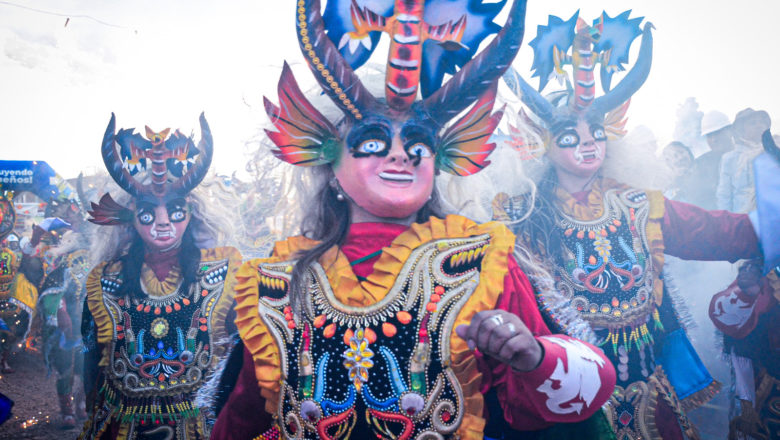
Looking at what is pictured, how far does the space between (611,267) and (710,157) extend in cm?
177

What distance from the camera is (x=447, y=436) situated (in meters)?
1.45

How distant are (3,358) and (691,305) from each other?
28.4 feet

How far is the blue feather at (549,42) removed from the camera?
3.28 m

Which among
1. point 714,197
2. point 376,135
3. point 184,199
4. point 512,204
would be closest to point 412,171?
point 376,135

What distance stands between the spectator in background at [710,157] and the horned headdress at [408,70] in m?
2.80

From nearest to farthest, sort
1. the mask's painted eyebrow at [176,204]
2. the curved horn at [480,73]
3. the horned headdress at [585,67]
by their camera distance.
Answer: the curved horn at [480,73], the horned headdress at [585,67], the mask's painted eyebrow at [176,204]

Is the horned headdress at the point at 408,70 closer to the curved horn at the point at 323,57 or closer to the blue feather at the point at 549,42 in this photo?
the curved horn at the point at 323,57

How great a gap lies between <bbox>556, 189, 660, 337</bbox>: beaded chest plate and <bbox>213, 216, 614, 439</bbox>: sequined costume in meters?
1.61

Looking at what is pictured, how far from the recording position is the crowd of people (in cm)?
151

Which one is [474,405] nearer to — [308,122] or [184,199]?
[308,122]

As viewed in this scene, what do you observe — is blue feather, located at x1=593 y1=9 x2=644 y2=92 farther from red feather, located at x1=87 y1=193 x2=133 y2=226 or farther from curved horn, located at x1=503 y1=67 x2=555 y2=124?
red feather, located at x1=87 y1=193 x2=133 y2=226

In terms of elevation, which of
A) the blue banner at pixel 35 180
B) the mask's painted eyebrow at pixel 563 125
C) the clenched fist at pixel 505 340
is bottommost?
the clenched fist at pixel 505 340

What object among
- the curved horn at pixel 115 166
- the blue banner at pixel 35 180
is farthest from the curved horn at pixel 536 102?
the blue banner at pixel 35 180

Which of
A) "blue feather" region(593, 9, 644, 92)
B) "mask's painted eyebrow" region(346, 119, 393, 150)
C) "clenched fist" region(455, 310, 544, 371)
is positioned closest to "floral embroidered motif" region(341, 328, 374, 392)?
"clenched fist" region(455, 310, 544, 371)
